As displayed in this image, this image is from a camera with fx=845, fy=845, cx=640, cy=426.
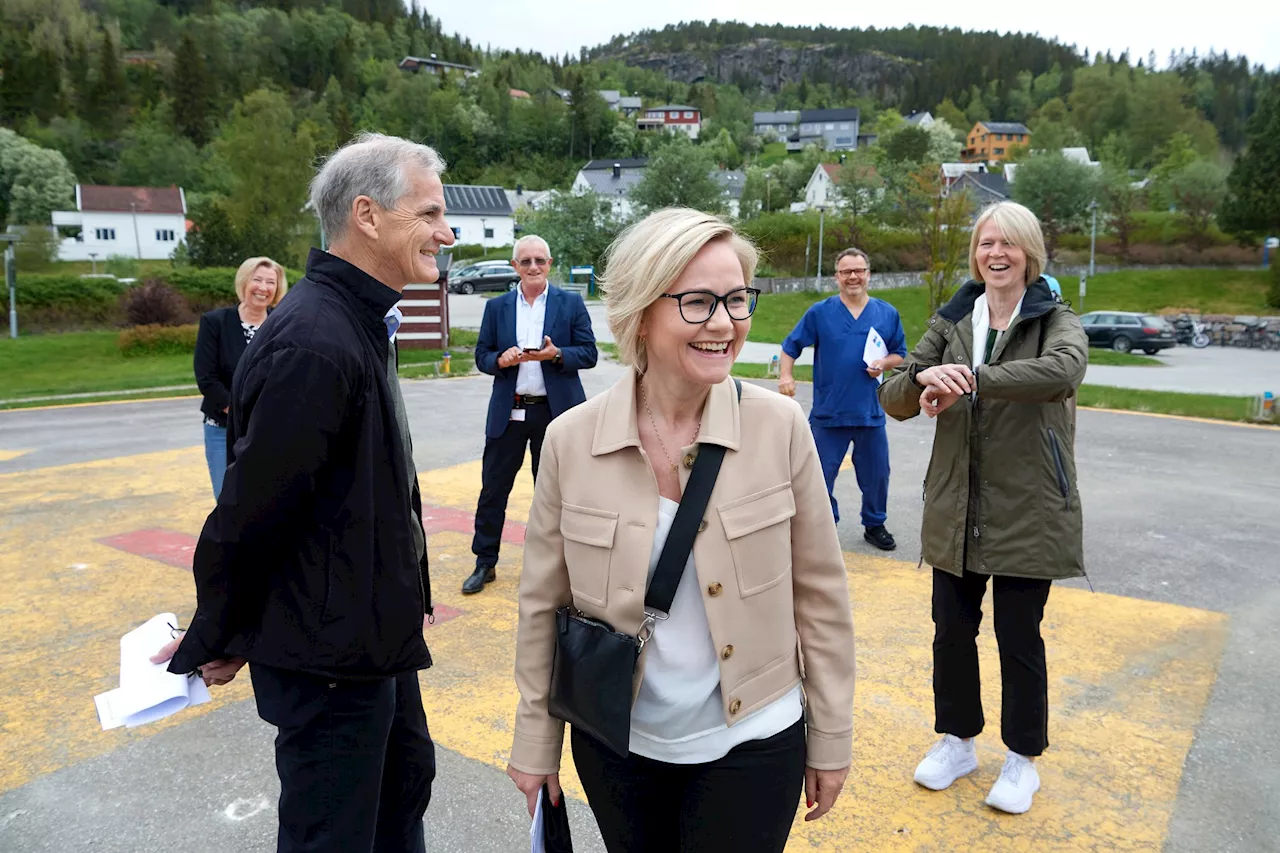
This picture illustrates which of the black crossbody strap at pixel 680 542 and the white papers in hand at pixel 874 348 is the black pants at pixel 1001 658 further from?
the white papers in hand at pixel 874 348

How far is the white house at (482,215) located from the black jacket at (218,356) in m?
78.6

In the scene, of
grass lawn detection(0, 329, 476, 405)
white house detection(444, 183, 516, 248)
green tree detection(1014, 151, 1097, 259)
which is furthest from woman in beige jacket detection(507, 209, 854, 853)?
white house detection(444, 183, 516, 248)

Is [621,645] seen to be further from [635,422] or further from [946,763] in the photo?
[946,763]

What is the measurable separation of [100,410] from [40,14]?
6117 inches

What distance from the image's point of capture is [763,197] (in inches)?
3258

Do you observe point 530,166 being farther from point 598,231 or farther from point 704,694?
point 704,694

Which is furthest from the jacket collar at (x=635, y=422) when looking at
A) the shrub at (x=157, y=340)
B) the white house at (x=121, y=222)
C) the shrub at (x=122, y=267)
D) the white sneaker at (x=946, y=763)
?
the white house at (x=121, y=222)

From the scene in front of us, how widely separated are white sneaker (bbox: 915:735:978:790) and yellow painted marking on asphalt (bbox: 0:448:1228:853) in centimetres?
4

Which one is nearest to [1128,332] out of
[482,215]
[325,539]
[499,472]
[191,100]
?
[499,472]

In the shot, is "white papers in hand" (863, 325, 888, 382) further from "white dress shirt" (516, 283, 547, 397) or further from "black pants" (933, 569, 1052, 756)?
"black pants" (933, 569, 1052, 756)

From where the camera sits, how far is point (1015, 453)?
3.04m

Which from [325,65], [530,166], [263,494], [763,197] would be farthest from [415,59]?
[263,494]

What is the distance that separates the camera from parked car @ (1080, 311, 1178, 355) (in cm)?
2722

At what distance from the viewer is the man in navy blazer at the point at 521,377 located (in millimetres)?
5398
